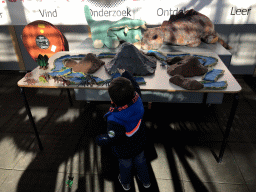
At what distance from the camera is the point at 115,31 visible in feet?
8.46

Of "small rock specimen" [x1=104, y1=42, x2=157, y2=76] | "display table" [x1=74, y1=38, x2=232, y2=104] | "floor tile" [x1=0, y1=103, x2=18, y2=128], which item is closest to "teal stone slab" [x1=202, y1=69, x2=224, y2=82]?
"small rock specimen" [x1=104, y1=42, x2=157, y2=76]

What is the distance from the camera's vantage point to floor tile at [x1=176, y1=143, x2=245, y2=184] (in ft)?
5.70

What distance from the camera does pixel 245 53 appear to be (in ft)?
10.7

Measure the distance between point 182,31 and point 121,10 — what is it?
2.85ft

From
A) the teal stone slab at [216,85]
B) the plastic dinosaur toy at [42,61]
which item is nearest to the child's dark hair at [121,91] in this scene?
the teal stone slab at [216,85]

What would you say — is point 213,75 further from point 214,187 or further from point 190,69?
point 214,187

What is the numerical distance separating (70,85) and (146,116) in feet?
3.77

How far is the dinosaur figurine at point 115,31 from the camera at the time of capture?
253 cm

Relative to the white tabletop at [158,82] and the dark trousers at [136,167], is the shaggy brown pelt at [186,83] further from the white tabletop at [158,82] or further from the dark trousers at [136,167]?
the dark trousers at [136,167]

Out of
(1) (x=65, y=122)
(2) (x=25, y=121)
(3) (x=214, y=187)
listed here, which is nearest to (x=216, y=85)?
(3) (x=214, y=187)

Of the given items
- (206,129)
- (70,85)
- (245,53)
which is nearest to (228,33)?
(245,53)

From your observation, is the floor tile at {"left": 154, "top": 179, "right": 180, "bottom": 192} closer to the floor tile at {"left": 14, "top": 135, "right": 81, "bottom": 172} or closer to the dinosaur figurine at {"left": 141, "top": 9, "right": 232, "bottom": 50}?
the floor tile at {"left": 14, "top": 135, "right": 81, "bottom": 172}

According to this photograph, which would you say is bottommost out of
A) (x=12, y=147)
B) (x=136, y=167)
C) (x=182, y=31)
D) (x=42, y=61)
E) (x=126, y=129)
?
(x=12, y=147)

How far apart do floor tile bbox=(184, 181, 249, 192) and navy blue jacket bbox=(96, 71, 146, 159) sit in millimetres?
668
